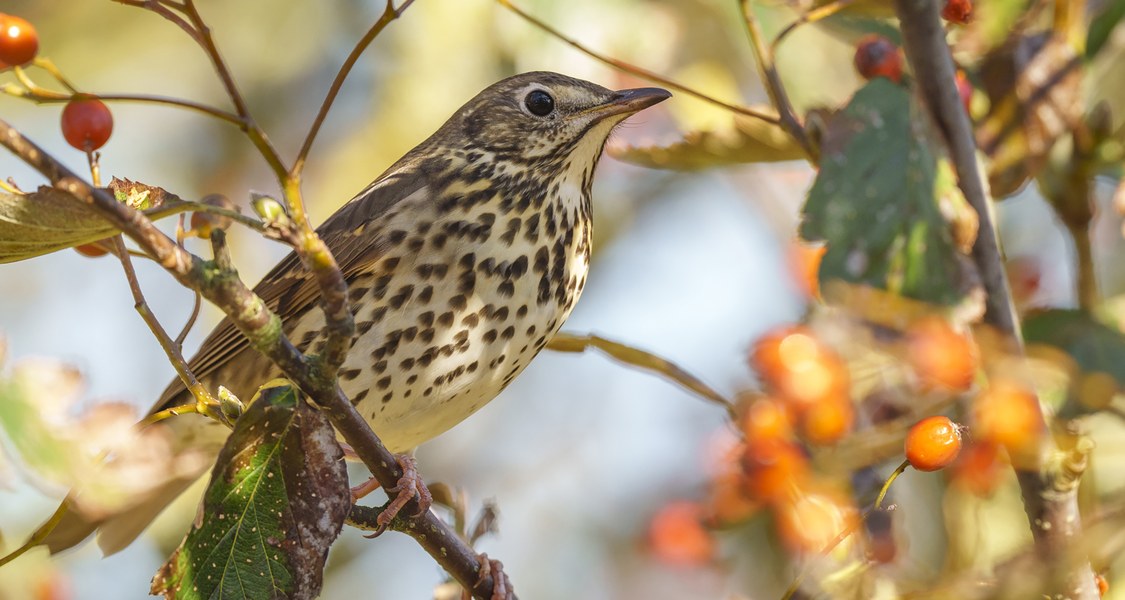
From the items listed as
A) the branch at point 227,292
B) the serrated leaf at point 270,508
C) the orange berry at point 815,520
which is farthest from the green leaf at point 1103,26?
the serrated leaf at point 270,508

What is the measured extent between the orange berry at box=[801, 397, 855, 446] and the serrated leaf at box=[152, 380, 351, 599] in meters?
1.27

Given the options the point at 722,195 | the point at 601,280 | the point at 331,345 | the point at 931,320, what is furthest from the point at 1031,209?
the point at 331,345

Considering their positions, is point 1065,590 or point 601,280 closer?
point 1065,590

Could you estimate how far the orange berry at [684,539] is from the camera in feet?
11.0

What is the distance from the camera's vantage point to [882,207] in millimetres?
2473

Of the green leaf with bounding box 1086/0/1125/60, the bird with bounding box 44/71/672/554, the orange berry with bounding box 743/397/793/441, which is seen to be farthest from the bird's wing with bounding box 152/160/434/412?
the green leaf with bounding box 1086/0/1125/60

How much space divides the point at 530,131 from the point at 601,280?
1.59m

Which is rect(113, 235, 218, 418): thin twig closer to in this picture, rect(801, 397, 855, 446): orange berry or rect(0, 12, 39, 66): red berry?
rect(0, 12, 39, 66): red berry

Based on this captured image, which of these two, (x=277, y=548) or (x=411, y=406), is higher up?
(x=277, y=548)

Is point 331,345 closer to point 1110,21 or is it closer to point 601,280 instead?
point 1110,21

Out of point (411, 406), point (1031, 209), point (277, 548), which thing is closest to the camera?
point (277, 548)

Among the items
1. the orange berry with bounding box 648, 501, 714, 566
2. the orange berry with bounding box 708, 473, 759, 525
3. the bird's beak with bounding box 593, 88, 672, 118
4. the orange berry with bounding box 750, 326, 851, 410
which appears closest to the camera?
the orange berry with bounding box 750, 326, 851, 410

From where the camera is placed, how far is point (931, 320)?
2.38m

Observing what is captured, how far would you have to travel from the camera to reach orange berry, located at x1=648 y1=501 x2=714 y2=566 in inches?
132
